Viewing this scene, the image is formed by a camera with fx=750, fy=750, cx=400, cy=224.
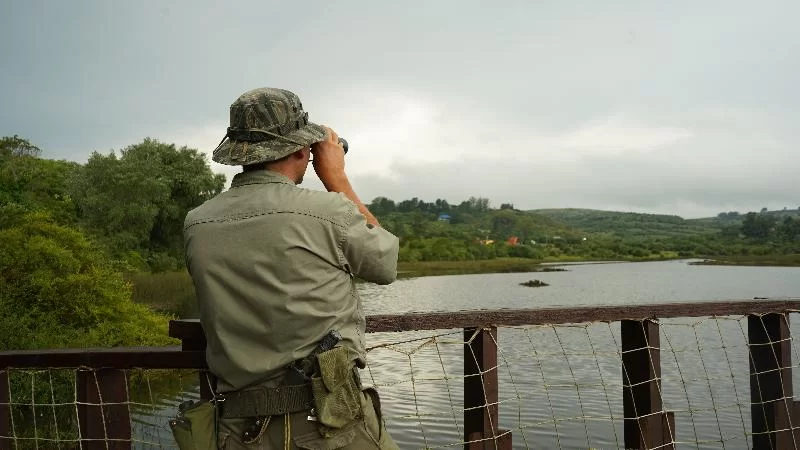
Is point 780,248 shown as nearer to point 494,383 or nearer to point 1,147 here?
point 1,147

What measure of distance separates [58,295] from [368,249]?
54.7 ft

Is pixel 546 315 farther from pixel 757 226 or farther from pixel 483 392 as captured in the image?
pixel 757 226

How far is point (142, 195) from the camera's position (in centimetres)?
4403

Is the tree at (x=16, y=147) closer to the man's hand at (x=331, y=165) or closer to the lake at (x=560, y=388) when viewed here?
the lake at (x=560, y=388)

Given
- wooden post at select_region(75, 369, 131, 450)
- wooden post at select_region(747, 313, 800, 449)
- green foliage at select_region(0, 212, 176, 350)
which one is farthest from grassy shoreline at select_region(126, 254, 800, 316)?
wooden post at select_region(747, 313, 800, 449)

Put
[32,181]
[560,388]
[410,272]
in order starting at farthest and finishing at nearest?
1. [410,272]
2. [32,181]
3. [560,388]

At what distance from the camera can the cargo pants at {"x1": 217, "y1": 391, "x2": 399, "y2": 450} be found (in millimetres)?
2412

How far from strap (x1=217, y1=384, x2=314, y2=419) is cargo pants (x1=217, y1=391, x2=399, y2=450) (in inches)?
1.1

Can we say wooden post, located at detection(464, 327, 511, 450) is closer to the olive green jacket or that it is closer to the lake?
the lake

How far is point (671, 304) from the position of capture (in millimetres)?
3910

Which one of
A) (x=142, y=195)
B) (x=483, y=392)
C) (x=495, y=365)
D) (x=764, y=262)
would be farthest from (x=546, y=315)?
(x=764, y=262)

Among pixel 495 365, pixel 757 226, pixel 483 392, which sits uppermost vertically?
pixel 757 226

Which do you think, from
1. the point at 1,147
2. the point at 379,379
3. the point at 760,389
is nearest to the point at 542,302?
the point at 379,379

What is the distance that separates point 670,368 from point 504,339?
4470 mm
